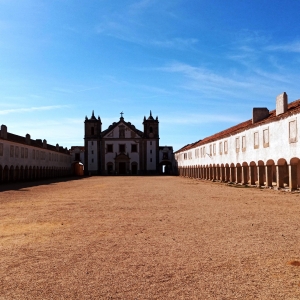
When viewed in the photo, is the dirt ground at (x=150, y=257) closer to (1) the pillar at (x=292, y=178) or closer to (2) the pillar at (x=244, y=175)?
(1) the pillar at (x=292, y=178)

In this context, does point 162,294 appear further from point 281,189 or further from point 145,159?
point 145,159

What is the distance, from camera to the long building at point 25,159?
3539 centimetres

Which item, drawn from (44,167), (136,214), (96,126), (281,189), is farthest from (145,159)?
(136,214)

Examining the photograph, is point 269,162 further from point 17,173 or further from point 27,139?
point 27,139

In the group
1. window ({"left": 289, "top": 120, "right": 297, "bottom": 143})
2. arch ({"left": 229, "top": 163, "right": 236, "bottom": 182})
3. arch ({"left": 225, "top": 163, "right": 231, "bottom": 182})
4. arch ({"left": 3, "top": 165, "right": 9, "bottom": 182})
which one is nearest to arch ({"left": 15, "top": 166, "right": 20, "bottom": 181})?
arch ({"left": 3, "top": 165, "right": 9, "bottom": 182})

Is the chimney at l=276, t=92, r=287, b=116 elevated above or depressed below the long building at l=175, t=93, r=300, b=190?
above

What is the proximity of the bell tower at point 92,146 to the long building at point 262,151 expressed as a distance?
2887 centimetres

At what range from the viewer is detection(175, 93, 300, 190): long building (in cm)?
2036

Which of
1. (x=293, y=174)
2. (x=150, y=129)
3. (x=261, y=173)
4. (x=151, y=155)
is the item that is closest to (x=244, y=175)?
(x=261, y=173)

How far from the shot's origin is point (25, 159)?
41.3 m

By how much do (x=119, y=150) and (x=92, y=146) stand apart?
5.20 m

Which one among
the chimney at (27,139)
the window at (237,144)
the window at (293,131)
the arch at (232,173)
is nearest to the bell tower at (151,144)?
the chimney at (27,139)

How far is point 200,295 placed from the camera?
13.4 feet

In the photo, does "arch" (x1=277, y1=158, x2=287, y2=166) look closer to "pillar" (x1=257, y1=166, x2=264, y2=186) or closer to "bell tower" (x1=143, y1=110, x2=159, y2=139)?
"pillar" (x1=257, y1=166, x2=264, y2=186)
